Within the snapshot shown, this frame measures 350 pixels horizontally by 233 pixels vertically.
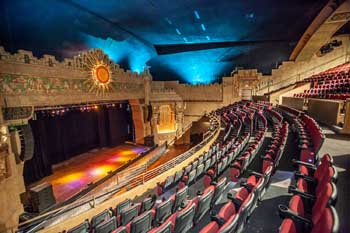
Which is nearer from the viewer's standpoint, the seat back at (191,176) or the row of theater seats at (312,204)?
the row of theater seats at (312,204)

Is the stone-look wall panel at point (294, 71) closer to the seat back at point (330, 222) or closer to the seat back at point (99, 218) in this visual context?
the seat back at point (99, 218)

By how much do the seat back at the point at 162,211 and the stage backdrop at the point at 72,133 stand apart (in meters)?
7.21

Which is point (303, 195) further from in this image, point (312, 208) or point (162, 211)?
point (162, 211)

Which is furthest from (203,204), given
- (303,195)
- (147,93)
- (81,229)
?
(147,93)

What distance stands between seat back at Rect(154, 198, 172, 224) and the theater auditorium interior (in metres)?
0.02

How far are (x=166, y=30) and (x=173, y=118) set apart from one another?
6.03 metres

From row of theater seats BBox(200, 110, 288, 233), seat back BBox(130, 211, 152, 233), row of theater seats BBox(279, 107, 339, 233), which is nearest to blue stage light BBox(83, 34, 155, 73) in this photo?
seat back BBox(130, 211, 152, 233)

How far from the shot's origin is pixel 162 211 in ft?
9.84

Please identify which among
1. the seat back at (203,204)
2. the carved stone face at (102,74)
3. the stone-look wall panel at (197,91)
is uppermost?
the carved stone face at (102,74)

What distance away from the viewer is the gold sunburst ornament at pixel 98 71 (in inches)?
344

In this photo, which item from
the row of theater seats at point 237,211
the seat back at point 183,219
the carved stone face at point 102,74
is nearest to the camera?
the row of theater seats at point 237,211

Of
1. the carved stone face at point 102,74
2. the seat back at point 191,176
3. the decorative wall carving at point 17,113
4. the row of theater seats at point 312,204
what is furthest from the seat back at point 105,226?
the carved stone face at point 102,74

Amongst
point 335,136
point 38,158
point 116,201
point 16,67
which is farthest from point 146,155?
point 335,136

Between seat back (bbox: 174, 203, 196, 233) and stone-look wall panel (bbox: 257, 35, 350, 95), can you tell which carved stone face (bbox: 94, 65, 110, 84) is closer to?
seat back (bbox: 174, 203, 196, 233)
